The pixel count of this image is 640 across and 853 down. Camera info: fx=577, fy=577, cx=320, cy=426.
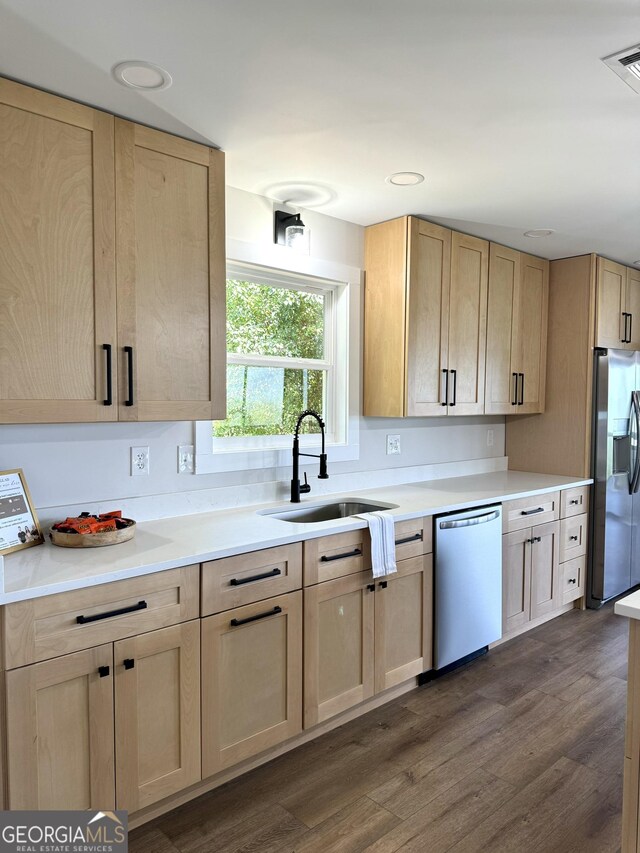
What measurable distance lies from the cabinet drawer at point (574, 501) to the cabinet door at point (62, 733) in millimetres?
3006

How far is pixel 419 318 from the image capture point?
10.6 feet

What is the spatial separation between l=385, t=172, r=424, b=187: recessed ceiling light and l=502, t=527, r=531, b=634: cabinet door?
196cm

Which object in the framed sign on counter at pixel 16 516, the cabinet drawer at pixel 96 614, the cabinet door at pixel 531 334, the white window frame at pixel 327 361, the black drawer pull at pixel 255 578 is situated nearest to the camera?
the cabinet drawer at pixel 96 614

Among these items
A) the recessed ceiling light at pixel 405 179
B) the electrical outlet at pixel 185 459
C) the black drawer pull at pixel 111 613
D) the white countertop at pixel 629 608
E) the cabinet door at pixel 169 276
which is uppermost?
the recessed ceiling light at pixel 405 179

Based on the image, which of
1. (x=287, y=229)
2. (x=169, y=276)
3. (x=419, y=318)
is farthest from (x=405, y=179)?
(x=169, y=276)

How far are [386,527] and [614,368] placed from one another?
2394mm

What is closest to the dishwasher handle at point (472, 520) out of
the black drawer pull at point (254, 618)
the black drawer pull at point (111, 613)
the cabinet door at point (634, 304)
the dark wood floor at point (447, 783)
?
the dark wood floor at point (447, 783)

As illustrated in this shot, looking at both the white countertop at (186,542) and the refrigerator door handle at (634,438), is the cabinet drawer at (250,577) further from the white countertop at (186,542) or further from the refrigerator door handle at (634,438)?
the refrigerator door handle at (634,438)

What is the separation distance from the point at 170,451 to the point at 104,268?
88 cm

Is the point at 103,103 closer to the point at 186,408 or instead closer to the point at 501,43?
the point at 186,408

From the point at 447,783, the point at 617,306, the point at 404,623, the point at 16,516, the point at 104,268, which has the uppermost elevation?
the point at 617,306

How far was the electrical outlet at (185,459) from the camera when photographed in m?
2.62

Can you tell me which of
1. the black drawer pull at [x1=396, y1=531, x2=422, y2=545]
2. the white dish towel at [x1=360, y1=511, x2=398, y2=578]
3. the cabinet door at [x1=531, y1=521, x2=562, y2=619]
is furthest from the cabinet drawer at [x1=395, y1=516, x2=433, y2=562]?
the cabinet door at [x1=531, y1=521, x2=562, y2=619]

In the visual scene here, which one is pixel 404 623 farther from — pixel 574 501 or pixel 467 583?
pixel 574 501
